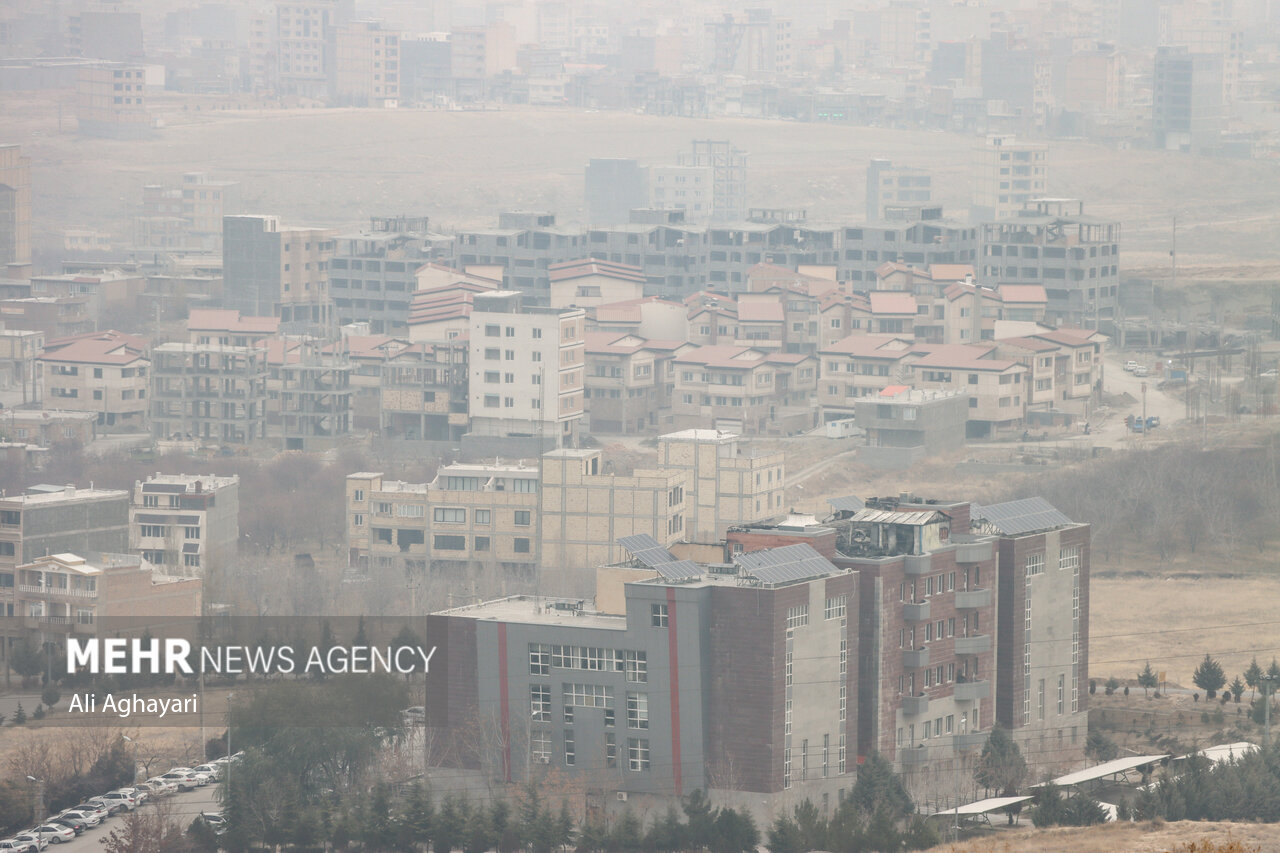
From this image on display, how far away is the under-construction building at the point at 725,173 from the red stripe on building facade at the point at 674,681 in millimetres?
73897

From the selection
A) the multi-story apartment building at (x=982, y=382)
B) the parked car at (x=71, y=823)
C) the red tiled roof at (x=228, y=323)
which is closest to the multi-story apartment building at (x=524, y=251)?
the red tiled roof at (x=228, y=323)

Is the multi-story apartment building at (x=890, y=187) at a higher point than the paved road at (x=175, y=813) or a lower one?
higher

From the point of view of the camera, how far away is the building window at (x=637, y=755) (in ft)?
86.5

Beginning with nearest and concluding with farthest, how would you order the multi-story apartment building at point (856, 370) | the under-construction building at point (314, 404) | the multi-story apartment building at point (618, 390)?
the under-construction building at point (314, 404), the multi-story apartment building at point (856, 370), the multi-story apartment building at point (618, 390)

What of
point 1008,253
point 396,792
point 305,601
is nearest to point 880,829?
point 396,792

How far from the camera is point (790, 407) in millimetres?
58219

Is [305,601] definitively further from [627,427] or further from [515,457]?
[627,427]

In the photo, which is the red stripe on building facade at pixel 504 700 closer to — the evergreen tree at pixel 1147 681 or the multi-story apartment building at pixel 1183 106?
the evergreen tree at pixel 1147 681

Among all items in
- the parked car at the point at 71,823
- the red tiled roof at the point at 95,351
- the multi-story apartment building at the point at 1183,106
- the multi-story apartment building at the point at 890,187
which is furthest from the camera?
the multi-story apartment building at the point at 1183,106

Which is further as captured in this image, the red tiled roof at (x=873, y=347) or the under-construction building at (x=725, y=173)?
the under-construction building at (x=725, y=173)

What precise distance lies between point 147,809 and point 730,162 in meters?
74.9

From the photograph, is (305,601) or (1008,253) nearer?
(305,601)

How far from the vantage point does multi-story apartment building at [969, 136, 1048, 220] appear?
90.2 meters

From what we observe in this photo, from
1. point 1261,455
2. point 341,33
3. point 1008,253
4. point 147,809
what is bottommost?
point 147,809
